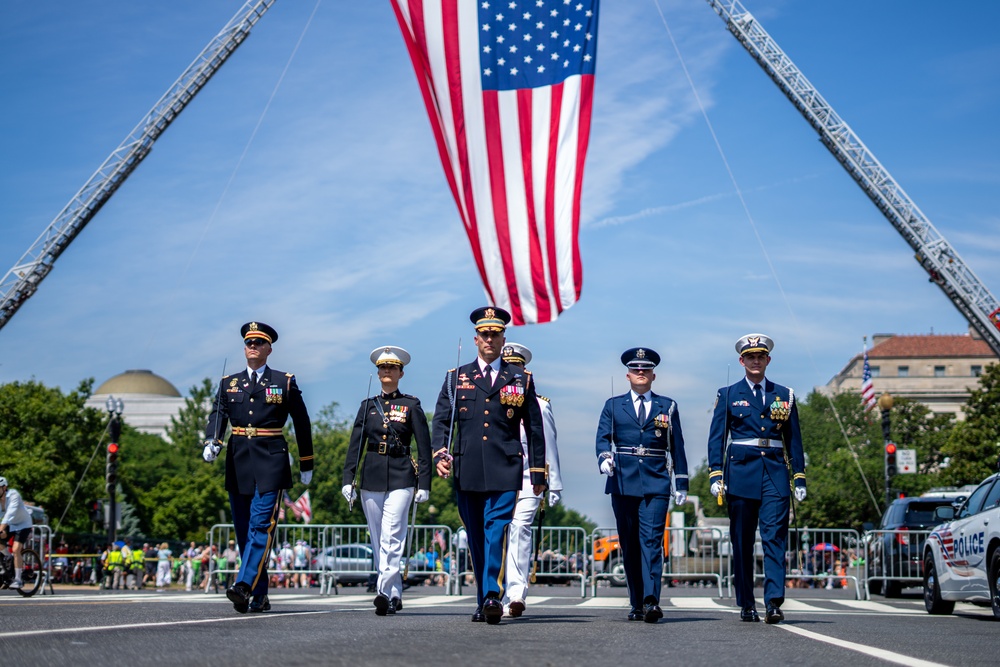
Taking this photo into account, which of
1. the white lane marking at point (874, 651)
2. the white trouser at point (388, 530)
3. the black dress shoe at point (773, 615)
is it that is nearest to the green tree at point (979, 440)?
the black dress shoe at point (773, 615)

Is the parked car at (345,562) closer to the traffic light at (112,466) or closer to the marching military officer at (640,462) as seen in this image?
the marching military officer at (640,462)

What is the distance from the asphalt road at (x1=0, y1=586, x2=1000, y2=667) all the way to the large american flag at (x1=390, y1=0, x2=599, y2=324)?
21.8 feet

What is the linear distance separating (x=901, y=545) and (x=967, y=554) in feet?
28.2

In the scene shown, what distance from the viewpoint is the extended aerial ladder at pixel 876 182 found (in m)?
51.6

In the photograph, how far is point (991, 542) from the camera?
12648mm

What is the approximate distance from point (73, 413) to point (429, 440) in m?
54.9

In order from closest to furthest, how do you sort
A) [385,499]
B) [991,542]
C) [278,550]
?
[385,499], [991,542], [278,550]

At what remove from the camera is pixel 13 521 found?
1797 centimetres

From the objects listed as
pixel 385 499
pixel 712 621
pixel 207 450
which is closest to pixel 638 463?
pixel 712 621

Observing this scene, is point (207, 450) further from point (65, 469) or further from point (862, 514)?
point (862, 514)

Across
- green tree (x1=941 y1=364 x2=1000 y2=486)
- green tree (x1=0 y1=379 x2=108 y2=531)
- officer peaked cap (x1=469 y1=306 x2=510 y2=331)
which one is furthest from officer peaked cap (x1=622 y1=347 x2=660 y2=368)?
green tree (x1=0 y1=379 x2=108 y2=531)

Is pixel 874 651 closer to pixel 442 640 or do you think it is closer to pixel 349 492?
pixel 442 640

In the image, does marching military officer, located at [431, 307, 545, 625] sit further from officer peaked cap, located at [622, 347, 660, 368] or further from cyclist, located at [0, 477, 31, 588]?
cyclist, located at [0, 477, 31, 588]

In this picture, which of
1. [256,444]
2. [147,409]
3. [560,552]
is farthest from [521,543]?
[147,409]
